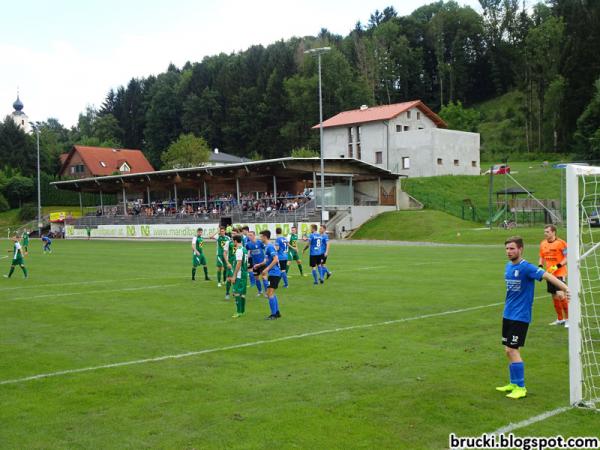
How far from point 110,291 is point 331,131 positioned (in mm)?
58737

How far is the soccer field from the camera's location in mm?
6934

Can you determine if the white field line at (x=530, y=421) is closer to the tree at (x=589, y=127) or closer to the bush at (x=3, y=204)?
the tree at (x=589, y=127)

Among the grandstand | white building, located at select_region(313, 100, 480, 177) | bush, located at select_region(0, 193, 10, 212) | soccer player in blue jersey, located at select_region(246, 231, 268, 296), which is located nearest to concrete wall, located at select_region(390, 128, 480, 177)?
Answer: white building, located at select_region(313, 100, 480, 177)

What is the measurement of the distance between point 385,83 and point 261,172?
6446cm

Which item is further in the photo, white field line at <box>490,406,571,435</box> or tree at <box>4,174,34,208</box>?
tree at <box>4,174,34,208</box>

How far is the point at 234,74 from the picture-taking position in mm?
121750

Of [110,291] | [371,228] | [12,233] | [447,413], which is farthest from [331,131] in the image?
[447,413]

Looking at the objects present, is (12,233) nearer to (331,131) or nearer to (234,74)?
(331,131)

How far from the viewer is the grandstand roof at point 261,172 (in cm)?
5528

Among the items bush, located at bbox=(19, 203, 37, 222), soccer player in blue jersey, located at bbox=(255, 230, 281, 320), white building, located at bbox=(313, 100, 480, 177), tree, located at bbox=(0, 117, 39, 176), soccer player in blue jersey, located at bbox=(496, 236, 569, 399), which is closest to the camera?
soccer player in blue jersey, located at bbox=(496, 236, 569, 399)

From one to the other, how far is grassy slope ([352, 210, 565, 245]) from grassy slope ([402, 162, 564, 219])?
17.7 ft

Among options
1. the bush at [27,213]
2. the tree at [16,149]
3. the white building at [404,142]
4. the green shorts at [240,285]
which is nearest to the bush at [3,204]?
the bush at [27,213]

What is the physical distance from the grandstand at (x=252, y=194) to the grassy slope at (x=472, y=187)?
3.14 m

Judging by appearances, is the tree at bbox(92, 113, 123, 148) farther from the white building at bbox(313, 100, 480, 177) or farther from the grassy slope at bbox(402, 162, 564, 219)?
the grassy slope at bbox(402, 162, 564, 219)
